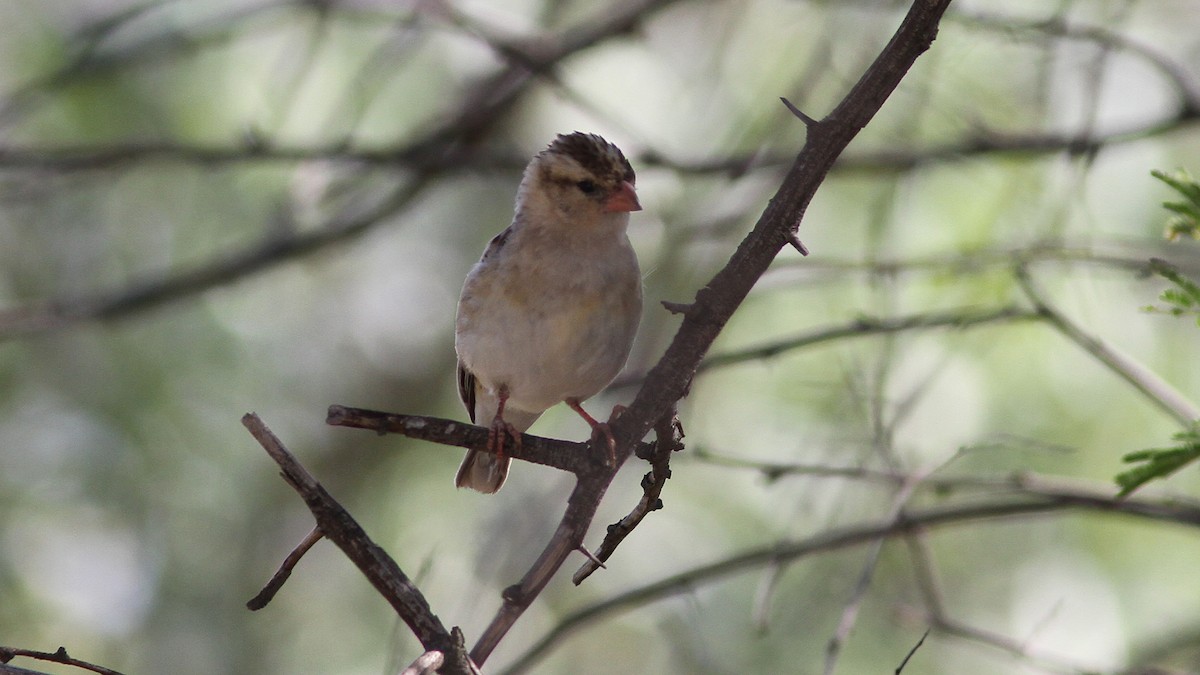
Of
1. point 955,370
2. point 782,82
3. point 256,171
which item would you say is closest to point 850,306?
point 955,370

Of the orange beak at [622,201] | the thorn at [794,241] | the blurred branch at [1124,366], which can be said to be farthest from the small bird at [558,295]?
the thorn at [794,241]

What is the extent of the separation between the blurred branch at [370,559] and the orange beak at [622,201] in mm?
2402

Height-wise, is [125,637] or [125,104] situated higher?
[125,104]

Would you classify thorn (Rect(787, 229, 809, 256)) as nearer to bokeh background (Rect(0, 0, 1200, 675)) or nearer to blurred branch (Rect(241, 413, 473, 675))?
blurred branch (Rect(241, 413, 473, 675))

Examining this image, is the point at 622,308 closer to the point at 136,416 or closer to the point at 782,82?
the point at 782,82

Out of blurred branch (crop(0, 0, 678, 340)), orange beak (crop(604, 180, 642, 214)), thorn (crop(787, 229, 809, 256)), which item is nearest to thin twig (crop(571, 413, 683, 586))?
thorn (crop(787, 229, 809, 256))

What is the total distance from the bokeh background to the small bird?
45 centimetres

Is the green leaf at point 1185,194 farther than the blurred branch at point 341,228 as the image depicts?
No

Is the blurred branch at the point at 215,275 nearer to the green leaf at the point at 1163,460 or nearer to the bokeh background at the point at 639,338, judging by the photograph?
the bokeh background at the point at 639,338

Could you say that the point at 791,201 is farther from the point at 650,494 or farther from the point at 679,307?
the point at 650,494

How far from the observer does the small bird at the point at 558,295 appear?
14.6 feet

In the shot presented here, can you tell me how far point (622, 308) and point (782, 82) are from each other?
3456mm

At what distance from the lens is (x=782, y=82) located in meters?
7.45

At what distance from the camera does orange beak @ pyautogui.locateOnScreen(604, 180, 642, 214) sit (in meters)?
4.65
